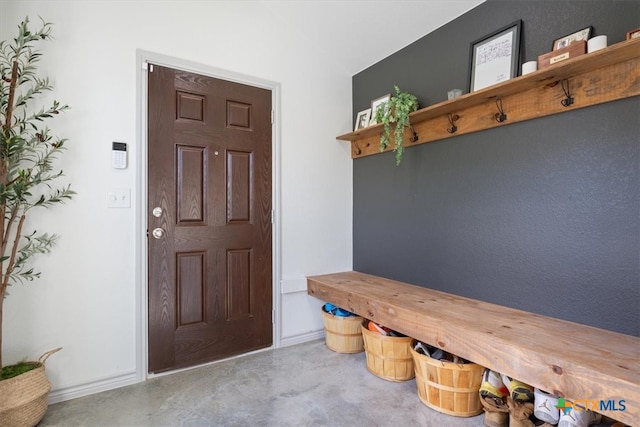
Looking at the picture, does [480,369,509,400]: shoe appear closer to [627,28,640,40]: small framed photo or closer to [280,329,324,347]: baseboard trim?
[280,329,324,347]: baseboard trim

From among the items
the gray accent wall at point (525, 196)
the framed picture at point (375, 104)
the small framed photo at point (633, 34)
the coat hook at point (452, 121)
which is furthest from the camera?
the framed picture at point (375, 104)

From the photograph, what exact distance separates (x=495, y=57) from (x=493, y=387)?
1.88 m

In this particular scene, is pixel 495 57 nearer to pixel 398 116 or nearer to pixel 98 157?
pixel 398 116

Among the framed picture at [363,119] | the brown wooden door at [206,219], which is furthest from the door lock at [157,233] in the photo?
the framed picture at [363,119]

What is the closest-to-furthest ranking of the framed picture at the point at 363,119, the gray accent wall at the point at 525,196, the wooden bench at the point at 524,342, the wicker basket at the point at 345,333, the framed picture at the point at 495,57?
the wooden bench at the point at 524,342, the gray accent wall at the point at 525,196, the framed picture at the point at 495,57, the wicker basket at the point at 345,333, the framed picture at the point at 363,119

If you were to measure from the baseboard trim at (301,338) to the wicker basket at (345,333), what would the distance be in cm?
31

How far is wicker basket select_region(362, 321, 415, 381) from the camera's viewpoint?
Answer: 2.08 meters

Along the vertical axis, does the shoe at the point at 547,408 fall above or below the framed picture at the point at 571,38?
below

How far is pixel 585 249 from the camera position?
159 cm

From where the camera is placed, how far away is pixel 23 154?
1822 millimetres

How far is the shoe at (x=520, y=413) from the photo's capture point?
1.50m

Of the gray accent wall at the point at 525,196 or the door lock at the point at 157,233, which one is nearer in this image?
the gray accent wall at the point at 525,196

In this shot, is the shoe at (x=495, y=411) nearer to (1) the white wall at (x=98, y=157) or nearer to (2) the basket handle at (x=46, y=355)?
(1) the white wall at (x=98, y=157)

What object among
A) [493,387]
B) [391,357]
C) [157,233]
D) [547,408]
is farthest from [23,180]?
[547,408]
